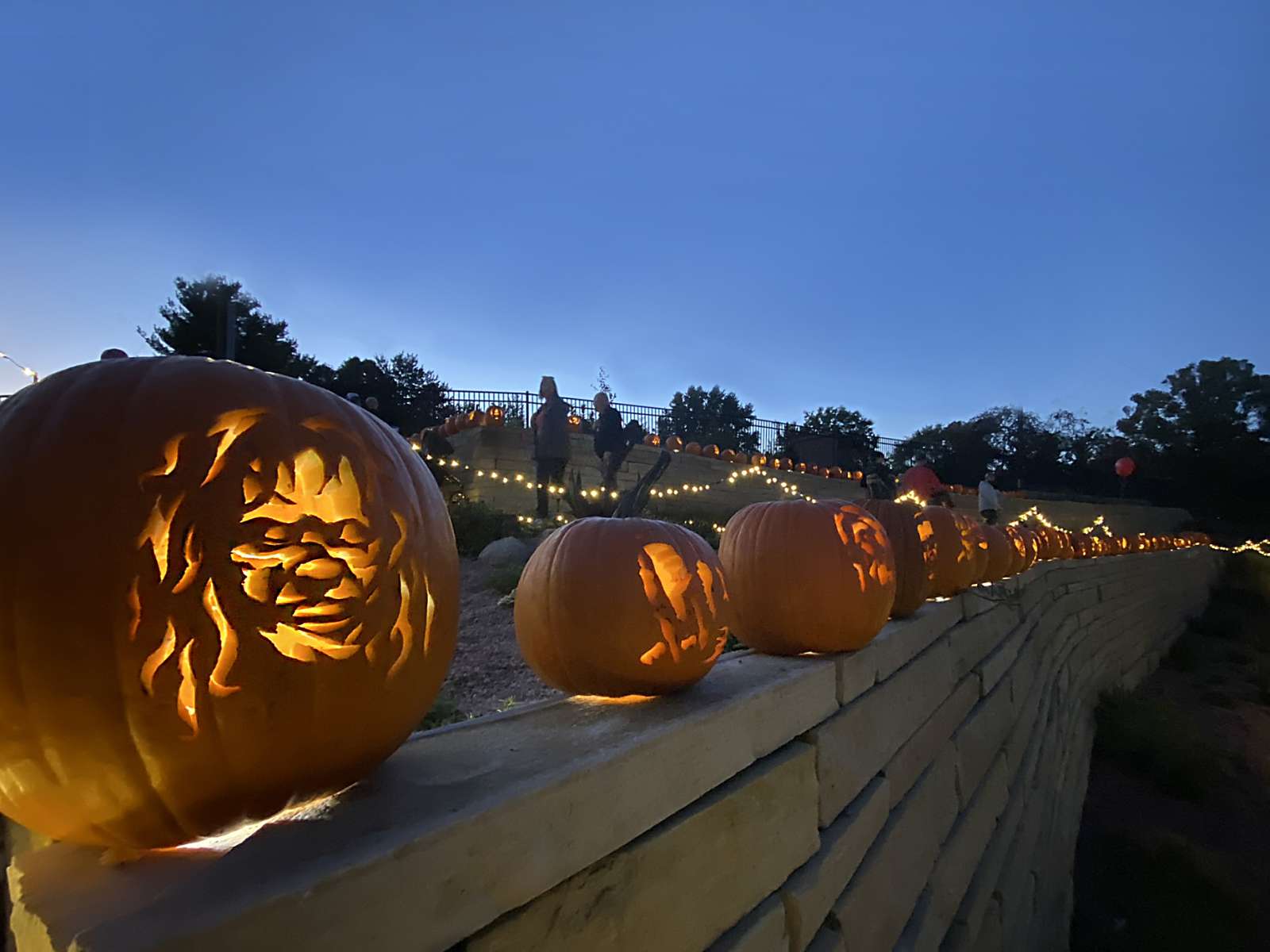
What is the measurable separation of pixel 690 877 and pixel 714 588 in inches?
21.6

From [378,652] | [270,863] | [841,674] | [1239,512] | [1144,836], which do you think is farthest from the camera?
→ [1239,512]

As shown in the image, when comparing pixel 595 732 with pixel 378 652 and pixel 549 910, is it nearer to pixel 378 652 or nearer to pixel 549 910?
pixel 549 910

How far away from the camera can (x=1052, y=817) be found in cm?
434

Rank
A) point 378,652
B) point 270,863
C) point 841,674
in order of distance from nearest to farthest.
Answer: point 270,863
point 378,652
point 841,674

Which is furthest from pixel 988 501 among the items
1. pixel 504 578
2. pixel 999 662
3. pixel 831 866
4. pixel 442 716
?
pixel 831 866

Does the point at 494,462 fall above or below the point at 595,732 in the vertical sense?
above

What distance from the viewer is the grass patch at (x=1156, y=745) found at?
572 cm

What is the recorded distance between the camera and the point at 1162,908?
4.29 meters

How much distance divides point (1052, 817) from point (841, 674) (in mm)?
3775

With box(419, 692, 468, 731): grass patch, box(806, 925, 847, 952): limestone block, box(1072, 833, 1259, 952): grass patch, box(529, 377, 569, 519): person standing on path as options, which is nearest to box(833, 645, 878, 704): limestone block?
box(806, 925, 847, 952): limestone block

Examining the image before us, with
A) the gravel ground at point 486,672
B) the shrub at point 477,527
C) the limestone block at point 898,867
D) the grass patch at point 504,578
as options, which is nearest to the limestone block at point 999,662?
the limestone block at point 898,867

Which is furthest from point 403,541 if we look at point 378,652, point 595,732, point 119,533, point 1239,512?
point 1239,512

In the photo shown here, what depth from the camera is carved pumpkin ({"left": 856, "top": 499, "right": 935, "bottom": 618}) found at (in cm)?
252

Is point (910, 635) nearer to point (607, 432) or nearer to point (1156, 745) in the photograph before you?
point (1156, 745)
